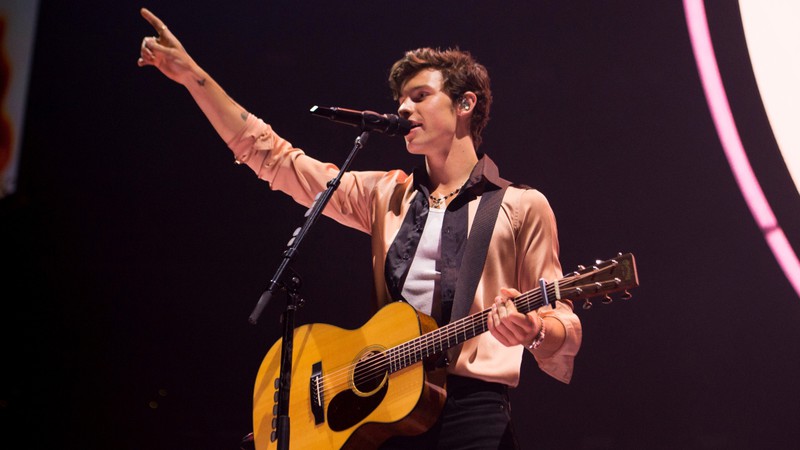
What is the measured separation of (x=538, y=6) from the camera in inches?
150

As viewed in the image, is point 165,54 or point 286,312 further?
point 165,54

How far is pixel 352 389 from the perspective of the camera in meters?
2.55

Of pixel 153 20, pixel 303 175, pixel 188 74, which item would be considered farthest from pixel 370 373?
pixel 153 20

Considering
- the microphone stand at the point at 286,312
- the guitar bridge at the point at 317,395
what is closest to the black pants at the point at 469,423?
the guitar bridge at the point at 317,395

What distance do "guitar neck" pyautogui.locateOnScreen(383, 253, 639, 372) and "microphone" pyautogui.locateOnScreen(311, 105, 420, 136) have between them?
747 mm

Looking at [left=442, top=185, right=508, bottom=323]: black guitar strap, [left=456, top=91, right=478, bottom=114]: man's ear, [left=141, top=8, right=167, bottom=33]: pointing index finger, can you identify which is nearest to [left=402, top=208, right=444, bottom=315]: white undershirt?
[left=442, top=185, right=508, bottom=323]: black guitar strap

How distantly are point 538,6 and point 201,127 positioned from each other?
6.41ft

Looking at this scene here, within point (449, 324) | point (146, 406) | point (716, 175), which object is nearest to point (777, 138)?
point (716, 175)

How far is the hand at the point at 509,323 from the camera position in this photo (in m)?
2.24

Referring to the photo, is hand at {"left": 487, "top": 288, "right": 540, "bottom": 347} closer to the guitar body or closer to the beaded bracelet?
the beaded bracelet

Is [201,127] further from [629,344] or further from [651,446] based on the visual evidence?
[651,446]

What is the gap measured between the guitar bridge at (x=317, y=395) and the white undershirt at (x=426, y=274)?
0.41 meters

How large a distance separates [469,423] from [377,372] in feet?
1.11

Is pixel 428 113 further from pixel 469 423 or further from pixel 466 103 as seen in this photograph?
pixel 469 423
